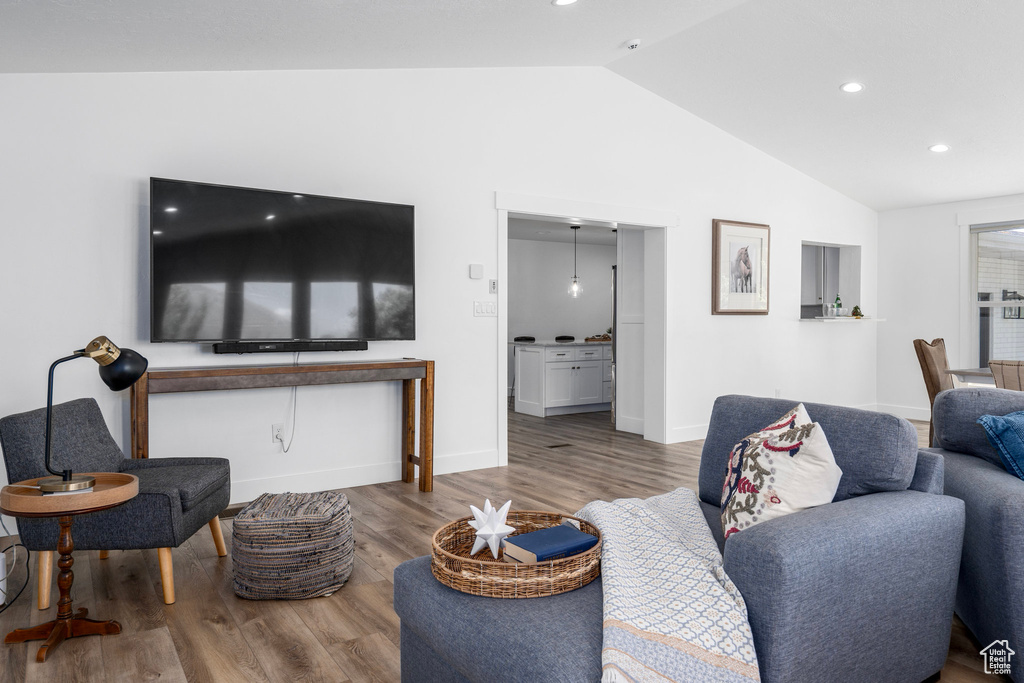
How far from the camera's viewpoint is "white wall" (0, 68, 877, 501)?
3.49 meters

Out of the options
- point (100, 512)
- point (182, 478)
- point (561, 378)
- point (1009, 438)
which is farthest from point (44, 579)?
point (561, 378)

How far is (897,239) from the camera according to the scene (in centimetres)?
737

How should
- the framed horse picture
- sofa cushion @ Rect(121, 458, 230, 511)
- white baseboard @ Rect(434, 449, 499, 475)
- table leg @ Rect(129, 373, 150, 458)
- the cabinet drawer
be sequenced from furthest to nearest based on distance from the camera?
the cabinet drawer
the framed horse picture
white baseboard @ Rect(434, 449, 499, 475)
table leg @ Rect(129, 373, 150, 458)
sofa cushion @ Rect(121, 458, 230, 511)

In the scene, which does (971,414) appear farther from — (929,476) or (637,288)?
(637,288)

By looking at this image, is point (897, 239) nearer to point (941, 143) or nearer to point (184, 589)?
point (941, 143)

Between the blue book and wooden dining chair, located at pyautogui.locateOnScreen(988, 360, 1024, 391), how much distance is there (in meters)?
3.33

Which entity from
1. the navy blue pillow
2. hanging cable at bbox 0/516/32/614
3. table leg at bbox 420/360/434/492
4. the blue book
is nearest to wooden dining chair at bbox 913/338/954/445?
the navy blue pillow

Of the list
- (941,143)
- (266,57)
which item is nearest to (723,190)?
(941,143)

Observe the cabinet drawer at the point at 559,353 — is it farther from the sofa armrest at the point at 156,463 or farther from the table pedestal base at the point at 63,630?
the table pedestal base at the point at 63,630

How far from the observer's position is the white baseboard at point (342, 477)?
401cm

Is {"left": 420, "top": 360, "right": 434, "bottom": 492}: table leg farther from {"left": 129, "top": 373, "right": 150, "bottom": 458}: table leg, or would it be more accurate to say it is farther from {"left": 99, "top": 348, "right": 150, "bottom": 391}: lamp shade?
{"left": 99, "top": 348, "right": 150, "bottom": 391}: lamp shade

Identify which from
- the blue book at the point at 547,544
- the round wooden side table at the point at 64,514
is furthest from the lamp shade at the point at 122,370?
the blue book at the point at 547,544

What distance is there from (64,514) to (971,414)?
2.97m
